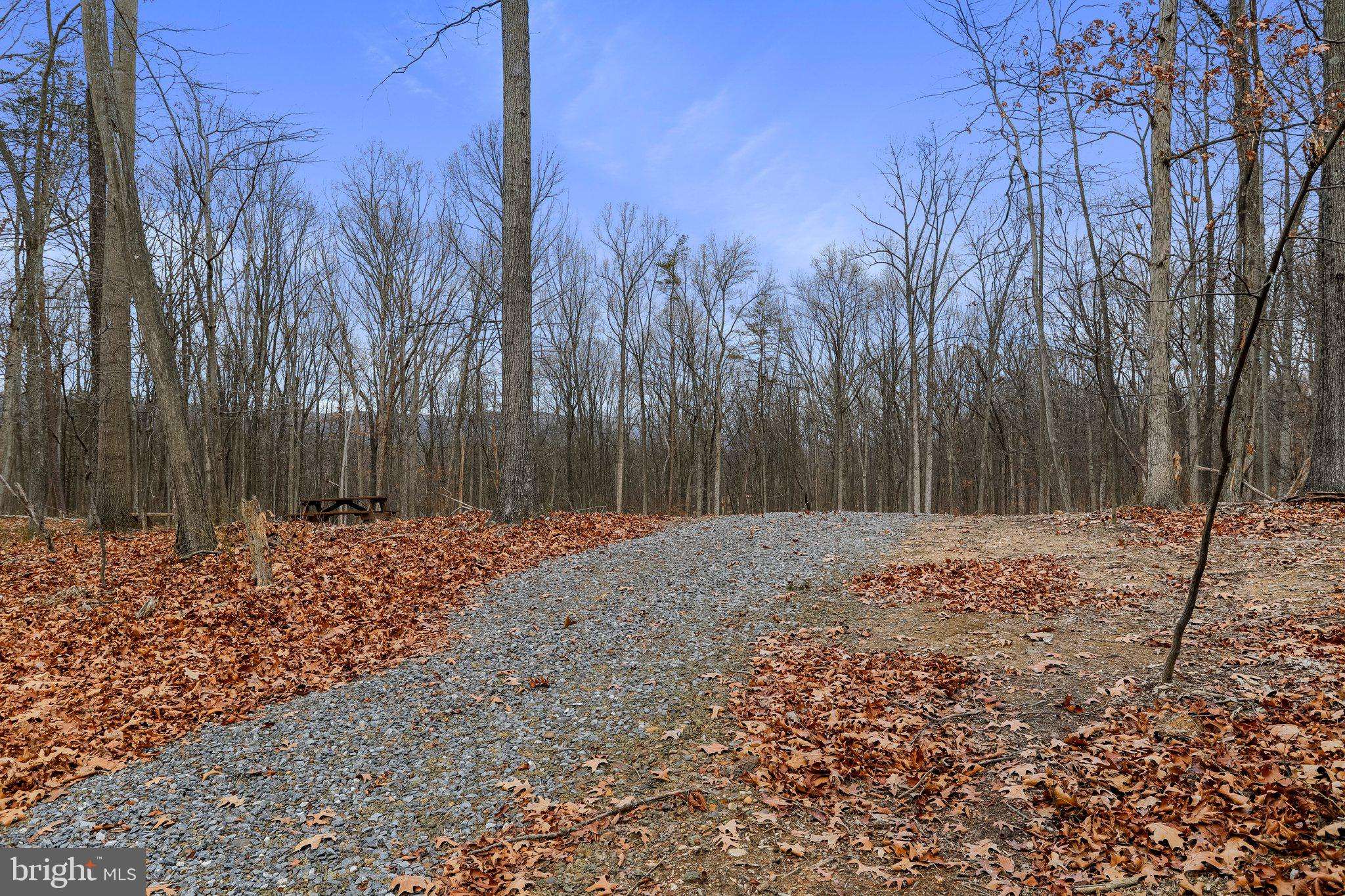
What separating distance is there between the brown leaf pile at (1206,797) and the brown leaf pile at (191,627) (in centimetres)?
510

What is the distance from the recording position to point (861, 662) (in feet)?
16.7

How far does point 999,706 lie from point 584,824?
2.73m

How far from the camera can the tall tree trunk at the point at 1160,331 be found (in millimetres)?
8992

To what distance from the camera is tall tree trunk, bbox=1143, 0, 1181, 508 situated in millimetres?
8992

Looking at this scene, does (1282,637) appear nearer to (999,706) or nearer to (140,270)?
(999,706)

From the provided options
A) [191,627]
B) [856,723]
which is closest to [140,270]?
[191,627]

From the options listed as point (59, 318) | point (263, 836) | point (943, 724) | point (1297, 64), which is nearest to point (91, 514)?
point (59, 318)

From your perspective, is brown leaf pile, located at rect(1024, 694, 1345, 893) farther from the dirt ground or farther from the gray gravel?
the gray gravel

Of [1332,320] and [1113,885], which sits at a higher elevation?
[1332,320]

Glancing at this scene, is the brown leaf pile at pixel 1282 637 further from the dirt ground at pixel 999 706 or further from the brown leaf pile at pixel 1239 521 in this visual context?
the brown leaf pile at pixel 1239 521

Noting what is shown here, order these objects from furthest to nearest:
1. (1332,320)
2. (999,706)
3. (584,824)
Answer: (1332,320), (999,706), (584,824)

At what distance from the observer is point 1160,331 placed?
9.23m

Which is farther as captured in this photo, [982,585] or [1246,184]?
[1246,184]

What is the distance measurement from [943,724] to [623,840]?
2.11 m
